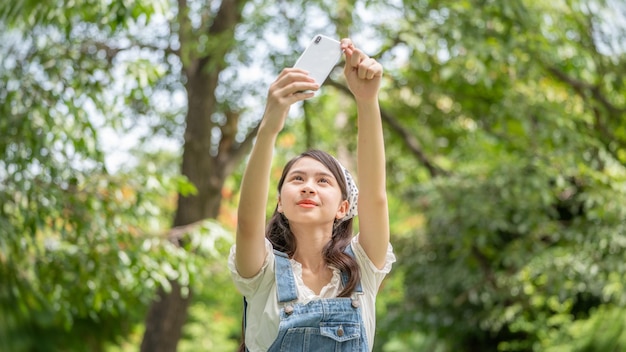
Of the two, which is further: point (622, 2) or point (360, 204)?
point (360, 204)

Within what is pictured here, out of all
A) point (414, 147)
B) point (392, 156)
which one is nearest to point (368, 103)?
point (414, 147)

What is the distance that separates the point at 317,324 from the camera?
4.83 feet

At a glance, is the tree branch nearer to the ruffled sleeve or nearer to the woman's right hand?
the ruffled sleeve

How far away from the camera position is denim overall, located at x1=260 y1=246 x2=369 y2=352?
146 cm

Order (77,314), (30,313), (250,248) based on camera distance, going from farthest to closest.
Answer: (77,314) → (250,248) → (30,313)

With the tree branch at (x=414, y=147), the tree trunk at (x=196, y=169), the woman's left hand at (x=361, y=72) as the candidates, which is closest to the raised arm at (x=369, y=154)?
the woman's left hand at (x=361, y=72)

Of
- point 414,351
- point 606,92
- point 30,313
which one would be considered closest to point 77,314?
point 30,313

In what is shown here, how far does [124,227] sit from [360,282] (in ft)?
8.60

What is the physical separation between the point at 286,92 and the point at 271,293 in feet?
1.22

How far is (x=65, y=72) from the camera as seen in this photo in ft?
12.8

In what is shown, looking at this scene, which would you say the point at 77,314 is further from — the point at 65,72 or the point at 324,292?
the point at 324,292

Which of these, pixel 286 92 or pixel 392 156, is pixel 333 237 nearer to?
pixel 286 92

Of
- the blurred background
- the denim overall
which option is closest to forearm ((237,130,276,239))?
the denim overall

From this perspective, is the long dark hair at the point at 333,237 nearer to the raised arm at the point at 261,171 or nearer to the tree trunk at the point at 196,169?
the raised arm at the point at 261,171
